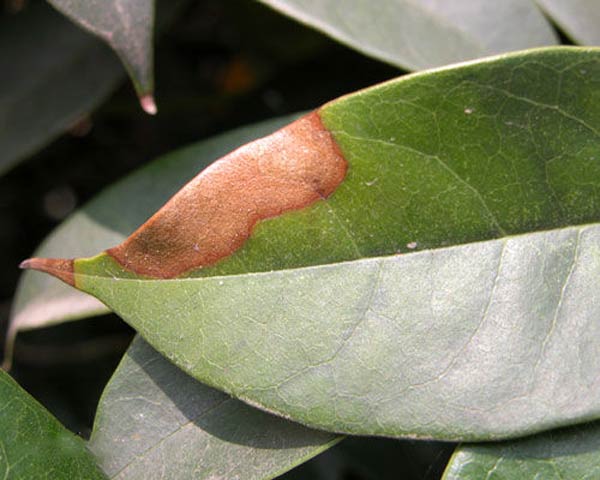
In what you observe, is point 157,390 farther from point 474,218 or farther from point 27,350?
point 27,350

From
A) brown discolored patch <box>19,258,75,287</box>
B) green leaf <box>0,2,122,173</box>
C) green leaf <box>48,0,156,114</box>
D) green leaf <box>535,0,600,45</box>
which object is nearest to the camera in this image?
brown discolored patch <box>19,258,75,287</box>

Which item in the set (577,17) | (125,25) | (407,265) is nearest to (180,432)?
(407,265)

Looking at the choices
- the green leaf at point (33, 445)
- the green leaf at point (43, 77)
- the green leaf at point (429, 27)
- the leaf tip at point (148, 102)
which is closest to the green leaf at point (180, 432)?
the green leaf at point (33, 445)

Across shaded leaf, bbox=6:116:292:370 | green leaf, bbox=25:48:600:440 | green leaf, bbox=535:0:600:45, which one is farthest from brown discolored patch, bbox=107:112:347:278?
green leaf, bbox=535:0:600:45

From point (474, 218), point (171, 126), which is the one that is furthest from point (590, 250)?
point (171, 126)

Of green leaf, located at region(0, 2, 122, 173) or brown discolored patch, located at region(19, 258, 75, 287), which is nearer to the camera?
brown discolored patch, located at region(19, 258, 75, 287)

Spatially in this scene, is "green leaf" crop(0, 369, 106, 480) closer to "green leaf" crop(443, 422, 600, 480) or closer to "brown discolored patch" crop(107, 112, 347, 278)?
"brown discolored patch" crop(107, 112, 347, 278)
